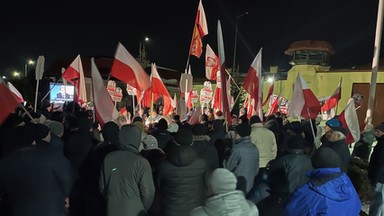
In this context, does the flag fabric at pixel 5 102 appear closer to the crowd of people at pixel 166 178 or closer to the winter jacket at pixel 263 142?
the crowd of people at pixel 166 178

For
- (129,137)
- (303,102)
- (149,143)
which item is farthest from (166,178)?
(303,102)

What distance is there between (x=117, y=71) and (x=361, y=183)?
19.0ft

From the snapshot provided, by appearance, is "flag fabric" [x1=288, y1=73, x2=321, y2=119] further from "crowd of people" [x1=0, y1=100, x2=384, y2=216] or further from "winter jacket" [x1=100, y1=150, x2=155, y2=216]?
"winter jacket" [x1=100, y1=150, x2=155, y2=216]

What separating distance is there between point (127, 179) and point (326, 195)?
194 cm

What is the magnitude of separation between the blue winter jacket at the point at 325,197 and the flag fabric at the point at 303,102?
172 inches

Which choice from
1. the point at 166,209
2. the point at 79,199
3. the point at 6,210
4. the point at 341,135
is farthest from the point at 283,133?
the point at 6,210

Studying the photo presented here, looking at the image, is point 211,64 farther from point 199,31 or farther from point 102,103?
point 102,103

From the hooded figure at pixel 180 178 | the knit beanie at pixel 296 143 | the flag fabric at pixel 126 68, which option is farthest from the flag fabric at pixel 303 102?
the hooded figure at pixel 180 178

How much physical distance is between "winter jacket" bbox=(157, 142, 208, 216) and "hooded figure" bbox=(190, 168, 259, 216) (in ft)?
3.93

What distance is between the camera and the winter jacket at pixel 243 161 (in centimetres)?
492

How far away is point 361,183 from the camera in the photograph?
6.59 meters

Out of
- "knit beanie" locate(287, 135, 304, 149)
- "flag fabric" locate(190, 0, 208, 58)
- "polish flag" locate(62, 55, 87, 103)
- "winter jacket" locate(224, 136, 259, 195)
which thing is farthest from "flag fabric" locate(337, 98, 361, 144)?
"polish flag" locate(62, 55, 87, 103)

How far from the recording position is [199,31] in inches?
395

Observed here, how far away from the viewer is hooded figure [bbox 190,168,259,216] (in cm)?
224
